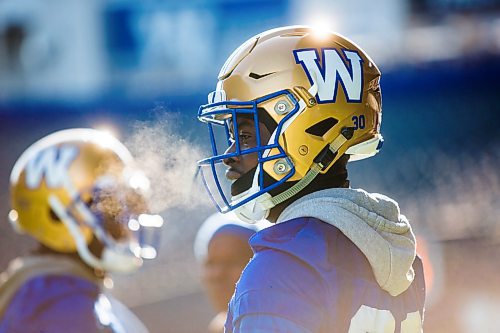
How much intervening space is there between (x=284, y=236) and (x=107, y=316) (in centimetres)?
151

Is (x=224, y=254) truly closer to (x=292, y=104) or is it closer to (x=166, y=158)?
(x=166, y=158)

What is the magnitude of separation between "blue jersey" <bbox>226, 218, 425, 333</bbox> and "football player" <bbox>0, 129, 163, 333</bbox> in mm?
1423

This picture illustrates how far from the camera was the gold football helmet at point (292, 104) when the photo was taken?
207cm

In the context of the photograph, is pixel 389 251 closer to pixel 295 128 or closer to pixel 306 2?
pixel 295 128

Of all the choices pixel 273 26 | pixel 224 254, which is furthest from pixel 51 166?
pixel 273 26

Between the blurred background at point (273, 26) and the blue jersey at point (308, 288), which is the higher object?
the blue jersey at point (308, 288)

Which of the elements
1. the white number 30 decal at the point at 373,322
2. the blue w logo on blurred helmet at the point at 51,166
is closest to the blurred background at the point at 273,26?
the blue w logo on blurred helmet at the point at 51,166

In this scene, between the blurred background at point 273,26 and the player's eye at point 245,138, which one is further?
the blurred background at point 273,26

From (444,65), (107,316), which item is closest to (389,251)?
(107,316)

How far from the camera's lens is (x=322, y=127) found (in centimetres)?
211

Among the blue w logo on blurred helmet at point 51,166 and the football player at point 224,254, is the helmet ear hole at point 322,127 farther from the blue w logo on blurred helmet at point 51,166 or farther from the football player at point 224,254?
the football player at point 224,254

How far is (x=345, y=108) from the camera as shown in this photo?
2.12 meters

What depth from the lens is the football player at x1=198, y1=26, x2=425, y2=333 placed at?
5.93ft

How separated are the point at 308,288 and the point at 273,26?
29.1 feet
